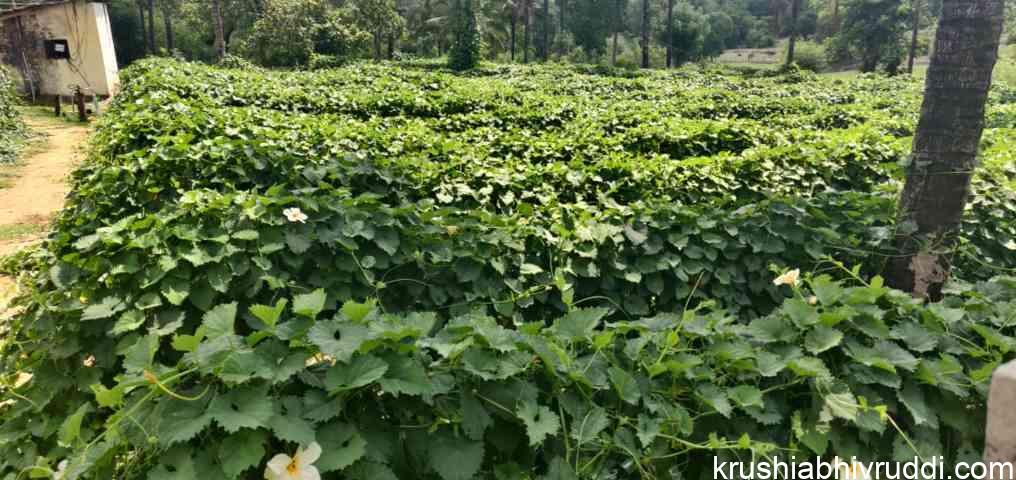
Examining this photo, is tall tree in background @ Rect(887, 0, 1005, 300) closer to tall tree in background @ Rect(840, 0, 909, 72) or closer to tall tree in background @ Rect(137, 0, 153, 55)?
tall tree in background @ Rect(840, 0, 909, 72)

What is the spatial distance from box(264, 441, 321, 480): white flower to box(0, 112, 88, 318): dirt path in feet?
13.3

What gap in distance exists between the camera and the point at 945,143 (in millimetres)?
2902

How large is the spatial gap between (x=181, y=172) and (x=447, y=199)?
6.04 ft

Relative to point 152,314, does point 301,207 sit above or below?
above

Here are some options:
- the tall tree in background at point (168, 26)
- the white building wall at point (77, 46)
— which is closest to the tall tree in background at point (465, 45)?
the white building wall at point (77, 46)

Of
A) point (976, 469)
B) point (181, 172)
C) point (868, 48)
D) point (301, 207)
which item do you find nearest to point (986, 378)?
point (976, 469)

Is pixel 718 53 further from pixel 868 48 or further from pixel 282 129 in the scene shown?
pixel 282 129

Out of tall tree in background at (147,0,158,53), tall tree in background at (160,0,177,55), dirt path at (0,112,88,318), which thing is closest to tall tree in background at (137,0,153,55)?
tall tree in background at (147,0,158,53)

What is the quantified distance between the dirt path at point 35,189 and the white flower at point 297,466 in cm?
404

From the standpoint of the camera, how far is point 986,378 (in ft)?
5.86

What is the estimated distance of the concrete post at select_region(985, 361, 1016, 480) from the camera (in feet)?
4.04

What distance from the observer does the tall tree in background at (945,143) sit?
9.07 feet

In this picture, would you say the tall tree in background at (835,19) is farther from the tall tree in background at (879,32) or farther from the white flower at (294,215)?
the white flower at (294,215)

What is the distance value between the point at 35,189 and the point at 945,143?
1151cm
